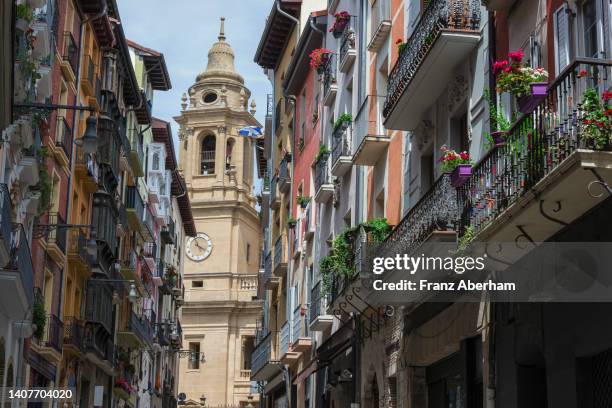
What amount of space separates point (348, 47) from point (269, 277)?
615 inches

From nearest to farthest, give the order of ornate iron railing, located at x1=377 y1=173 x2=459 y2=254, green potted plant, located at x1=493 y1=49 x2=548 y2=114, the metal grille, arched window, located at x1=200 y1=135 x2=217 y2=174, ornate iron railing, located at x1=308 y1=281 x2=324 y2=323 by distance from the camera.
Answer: the metal grille → green potted plant, located at x1=493 y1=49 x2=548 y2=114 → ornate iron railing, located at x1=377 y1=173 x2=459 y2=254 → ornate iron railing, located at x1=308 y1=281 x2=324 y2=323 → arched window, located at x1=200 y1=135 x2=217 y2=174

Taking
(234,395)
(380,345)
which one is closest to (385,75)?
(380,345)

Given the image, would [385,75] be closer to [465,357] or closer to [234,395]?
[465,357]

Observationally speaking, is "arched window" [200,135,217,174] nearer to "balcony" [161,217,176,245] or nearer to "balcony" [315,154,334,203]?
"balcony" [161,217,176,245]

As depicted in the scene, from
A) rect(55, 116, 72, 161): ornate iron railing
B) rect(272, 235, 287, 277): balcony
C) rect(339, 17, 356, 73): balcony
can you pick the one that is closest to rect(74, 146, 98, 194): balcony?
rect(55, 116, 72, 161): ornate iron railing

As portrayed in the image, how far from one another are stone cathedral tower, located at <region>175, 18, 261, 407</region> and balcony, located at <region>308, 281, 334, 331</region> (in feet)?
154

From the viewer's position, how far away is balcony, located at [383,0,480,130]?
56.6 ft

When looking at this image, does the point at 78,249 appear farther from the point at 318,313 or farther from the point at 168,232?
the point at 168,232

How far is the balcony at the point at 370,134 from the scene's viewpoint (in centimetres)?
2348

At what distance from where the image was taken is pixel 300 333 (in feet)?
108

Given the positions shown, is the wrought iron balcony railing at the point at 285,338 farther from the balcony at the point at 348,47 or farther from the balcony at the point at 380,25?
the balcony at the point at 380,25


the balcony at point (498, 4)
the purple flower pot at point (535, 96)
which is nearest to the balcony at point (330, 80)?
the balcony at point (498, 4)

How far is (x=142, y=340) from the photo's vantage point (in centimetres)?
4609

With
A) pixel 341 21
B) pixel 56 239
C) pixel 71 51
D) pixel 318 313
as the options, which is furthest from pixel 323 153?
pixel 71 51
